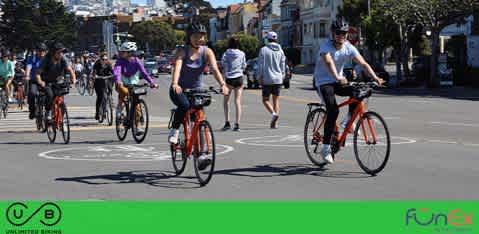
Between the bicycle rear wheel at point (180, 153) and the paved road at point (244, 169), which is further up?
the bicycle rear wheel at point (180, 153)

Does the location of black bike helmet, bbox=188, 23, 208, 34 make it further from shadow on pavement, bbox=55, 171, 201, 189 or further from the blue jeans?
shadow on pavement, bbox=55, 171, 201, 189

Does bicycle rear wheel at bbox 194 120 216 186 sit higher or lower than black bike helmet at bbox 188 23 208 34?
lower

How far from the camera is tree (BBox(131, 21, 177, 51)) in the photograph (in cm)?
14425

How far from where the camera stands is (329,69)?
10.1 meters

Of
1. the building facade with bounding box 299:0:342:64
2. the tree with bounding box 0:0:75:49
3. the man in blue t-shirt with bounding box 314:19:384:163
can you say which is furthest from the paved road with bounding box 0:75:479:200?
the tree with bounding box 0:0:75:49

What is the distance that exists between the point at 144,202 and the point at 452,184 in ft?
11.1

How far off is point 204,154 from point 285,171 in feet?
5.25

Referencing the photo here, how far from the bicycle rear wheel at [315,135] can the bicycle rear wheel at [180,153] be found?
1.73 meters

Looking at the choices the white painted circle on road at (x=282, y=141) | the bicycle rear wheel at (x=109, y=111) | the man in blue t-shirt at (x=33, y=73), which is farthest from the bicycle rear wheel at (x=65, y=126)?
the bicycle rear wheel at (x=109, y=111)

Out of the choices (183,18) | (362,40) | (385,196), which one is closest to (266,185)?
(385,196)

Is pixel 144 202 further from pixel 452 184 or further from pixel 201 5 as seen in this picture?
pixel 201 5

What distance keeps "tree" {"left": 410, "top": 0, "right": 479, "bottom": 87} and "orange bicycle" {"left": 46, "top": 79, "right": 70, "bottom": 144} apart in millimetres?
27427

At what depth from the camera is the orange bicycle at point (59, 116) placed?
14406 millimetres

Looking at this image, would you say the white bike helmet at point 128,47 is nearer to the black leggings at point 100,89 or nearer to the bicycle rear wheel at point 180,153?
the black leggings at point 100,89
